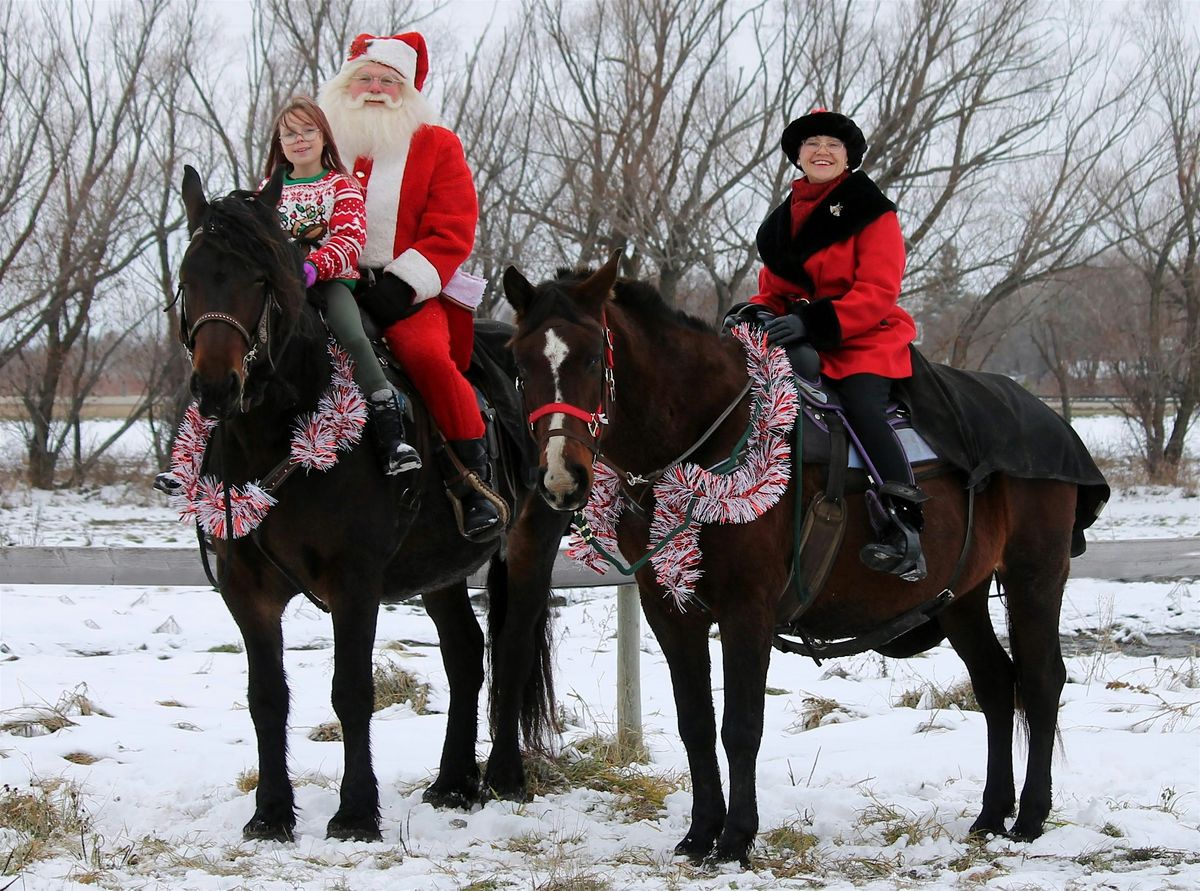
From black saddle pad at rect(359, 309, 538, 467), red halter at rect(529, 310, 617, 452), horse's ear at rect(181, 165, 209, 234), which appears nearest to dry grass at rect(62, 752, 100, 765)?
black saddle pad at rect(359, 309, 538, 467)

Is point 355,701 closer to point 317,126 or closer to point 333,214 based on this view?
point 333,214

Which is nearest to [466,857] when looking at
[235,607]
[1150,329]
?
[235,607]

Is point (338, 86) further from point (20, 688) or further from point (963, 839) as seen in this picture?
point (963, 839)

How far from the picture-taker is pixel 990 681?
5.00 meters

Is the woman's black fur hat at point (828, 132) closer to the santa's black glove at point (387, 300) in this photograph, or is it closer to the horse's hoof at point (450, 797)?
the santa's black glove at point (387, 300)

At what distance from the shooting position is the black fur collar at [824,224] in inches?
182

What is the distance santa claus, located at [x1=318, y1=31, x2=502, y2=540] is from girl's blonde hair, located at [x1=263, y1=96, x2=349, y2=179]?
0.71 ft

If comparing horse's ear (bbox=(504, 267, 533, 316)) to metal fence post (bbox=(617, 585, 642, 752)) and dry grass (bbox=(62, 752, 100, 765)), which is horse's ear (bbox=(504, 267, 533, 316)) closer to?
metal fence post (bbox=(617, 585, 642, 752))

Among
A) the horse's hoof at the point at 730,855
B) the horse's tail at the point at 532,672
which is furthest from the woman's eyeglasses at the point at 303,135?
the horse's hoof at the point at 730,855

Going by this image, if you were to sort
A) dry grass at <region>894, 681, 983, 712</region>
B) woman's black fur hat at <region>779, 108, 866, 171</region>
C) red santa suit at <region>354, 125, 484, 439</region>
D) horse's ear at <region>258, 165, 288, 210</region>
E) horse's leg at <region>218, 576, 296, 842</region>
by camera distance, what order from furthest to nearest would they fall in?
dry grass at <region>894, 681, 983, 712</region> → red santa suit at <region>354, 125, 484, 439</region> → woman's black fur hat at <region>779, 108, 866, 171</region> → horse's leg at <region>218, 576, 296, 842</region> → horse's ear at <region>258, 165, 288, 210</region>

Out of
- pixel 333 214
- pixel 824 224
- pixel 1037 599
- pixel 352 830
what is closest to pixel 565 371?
pixel 333 214

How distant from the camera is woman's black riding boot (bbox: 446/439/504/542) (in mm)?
4762

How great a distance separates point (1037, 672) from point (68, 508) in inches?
593

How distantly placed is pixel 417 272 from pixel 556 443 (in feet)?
4.94
